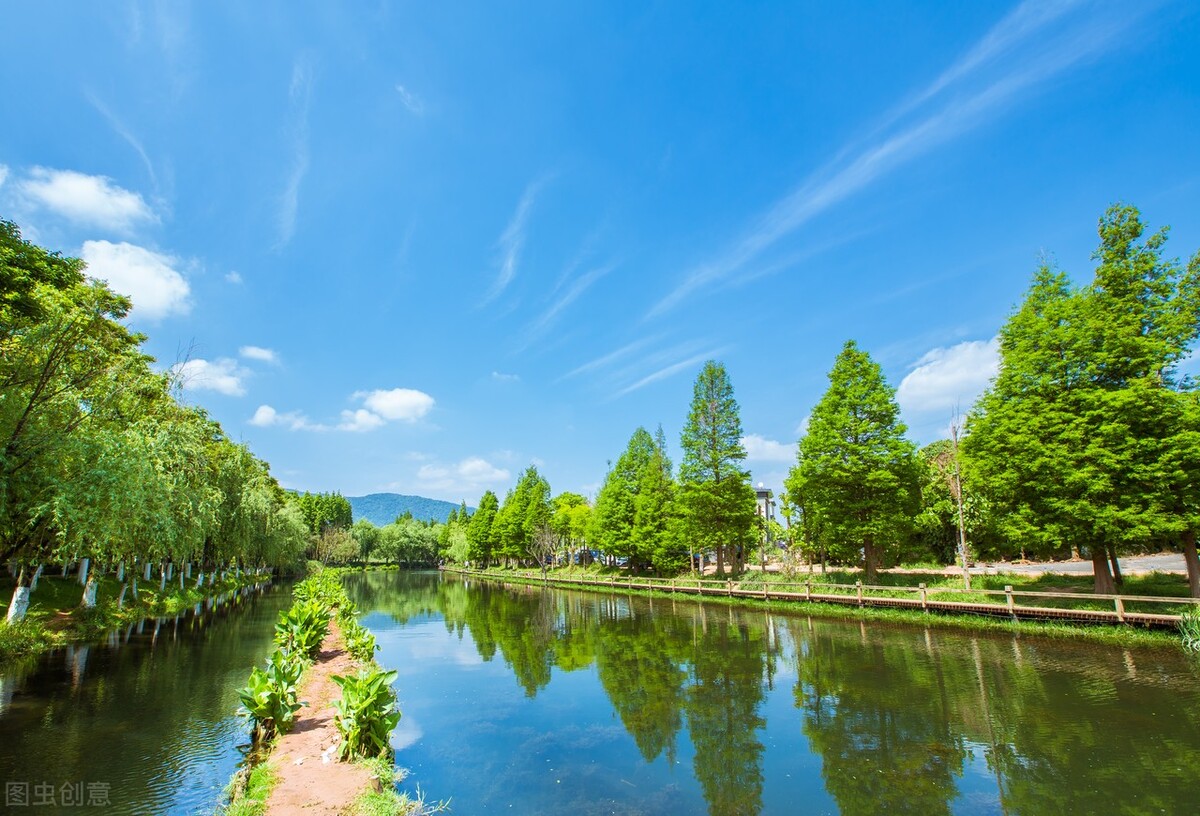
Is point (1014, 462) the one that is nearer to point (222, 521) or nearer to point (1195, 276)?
point (1195, 276)

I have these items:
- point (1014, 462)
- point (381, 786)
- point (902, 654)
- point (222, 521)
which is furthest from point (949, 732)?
point (222, 521)

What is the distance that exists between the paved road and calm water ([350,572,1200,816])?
64.6 ft

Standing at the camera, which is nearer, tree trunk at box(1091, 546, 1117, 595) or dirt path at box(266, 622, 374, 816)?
dirt path at box(266, 622, 374, 816)

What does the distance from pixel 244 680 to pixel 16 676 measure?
5388mm

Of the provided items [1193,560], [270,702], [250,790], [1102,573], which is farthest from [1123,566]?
[250,790]

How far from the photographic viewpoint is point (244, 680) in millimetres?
13953

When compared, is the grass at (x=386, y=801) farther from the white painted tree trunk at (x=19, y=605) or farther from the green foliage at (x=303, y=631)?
the white painted tree trunk at (x=19, y=605)

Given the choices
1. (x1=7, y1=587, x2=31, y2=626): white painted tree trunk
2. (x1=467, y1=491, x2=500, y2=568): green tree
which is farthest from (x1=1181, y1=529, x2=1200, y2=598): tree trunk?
(x1=467, y1=491, x2=500, y2=568): green tree

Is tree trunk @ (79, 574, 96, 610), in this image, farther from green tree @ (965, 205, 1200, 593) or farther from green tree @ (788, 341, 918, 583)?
green tree @ (965, 205, 1200, 593)

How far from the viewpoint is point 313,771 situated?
7508 millimetres

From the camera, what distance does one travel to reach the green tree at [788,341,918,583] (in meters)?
26.4

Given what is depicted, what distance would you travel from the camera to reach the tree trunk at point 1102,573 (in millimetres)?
19388

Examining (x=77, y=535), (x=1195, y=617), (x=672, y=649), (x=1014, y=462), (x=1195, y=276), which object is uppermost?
(x=1195, y=276)

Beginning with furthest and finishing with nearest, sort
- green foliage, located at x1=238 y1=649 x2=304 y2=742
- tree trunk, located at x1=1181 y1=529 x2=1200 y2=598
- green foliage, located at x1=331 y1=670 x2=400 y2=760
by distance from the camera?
tree trunk, located at x1=1181 y1=529 x2=1200 y2=598 < green foliage, located at x1=238 y1=649 x2=304 y2=742 < green foliage, located at x1=331 y1=670 x2=400 y2=760
